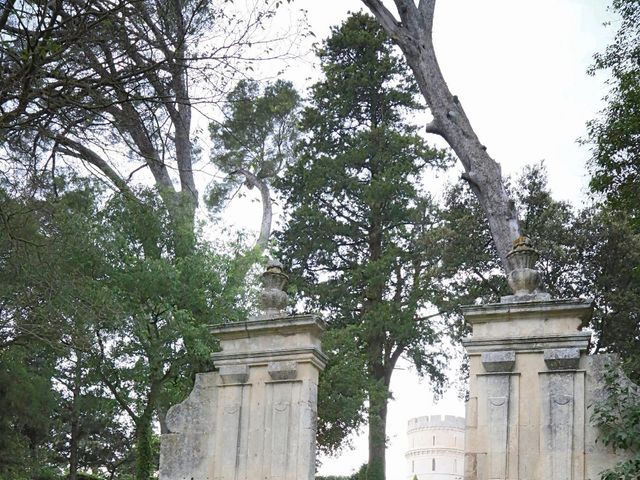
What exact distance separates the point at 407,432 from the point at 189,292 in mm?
37793

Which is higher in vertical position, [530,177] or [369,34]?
[369,34]

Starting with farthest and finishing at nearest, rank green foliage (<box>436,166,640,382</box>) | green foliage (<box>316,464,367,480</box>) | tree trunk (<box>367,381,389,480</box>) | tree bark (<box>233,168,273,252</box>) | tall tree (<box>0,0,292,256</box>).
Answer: tree bark (<box>233,168,273,252</box>) < green foliage (<box>316,464,367,480</box>) < tree trunk (<box>367,381,389,480</box>) < green foliage (<box>436,166,640,382</box>) < tall tree (<box>0,0,292,256</box>)

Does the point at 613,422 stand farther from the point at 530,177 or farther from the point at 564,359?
the point at 530,177

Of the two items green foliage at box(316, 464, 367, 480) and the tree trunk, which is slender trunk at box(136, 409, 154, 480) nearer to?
the tree trunk

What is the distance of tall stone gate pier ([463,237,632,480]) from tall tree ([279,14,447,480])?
1291 centimetres

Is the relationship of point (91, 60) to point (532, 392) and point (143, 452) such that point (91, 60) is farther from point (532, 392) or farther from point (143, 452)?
point (143, 452)

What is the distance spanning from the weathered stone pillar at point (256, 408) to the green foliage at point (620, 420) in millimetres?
2266

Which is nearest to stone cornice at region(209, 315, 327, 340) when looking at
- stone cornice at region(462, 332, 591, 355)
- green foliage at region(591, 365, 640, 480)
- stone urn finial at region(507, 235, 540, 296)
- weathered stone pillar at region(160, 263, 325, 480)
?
weathered stone pillar at region(160, 263, 325, 480)

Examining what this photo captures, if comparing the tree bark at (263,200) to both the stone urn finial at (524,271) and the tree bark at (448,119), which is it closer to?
the tree bark at (448,119)

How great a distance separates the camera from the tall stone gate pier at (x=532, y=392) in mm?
5980

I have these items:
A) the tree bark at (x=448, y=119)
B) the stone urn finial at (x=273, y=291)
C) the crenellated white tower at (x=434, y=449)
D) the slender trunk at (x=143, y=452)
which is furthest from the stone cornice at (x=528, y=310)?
the crenellated white tower at (x=434, y=449)

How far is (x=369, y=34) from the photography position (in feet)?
80.6

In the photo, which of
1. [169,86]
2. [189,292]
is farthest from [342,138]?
[169,86]

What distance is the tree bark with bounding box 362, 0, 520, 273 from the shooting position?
1227 cm
